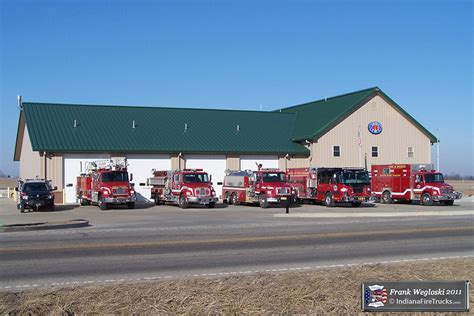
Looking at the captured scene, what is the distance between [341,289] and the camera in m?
8.53

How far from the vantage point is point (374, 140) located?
53.9m

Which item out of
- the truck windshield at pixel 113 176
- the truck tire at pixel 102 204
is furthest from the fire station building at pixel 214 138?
the truck tire at pixel 102 204

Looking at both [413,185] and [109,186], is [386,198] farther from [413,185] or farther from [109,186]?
[109,186]

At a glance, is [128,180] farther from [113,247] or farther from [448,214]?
[113,247]

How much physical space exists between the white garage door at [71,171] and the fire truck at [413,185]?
70.9ft

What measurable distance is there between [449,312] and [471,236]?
1388 centimetres

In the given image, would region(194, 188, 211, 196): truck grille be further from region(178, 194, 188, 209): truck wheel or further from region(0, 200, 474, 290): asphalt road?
region(0, 200, 474, 290): asphalt road

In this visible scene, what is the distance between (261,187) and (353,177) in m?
6.20

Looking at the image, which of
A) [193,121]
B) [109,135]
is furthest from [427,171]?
[109,135]

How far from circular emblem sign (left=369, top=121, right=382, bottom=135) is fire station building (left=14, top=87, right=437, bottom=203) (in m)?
0.10

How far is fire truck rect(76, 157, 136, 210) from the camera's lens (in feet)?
120

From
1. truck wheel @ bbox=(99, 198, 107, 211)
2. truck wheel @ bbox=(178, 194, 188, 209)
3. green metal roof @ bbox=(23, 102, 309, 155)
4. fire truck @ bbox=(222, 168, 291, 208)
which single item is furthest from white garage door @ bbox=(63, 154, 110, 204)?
fire truck @ bbox=(222, 168, 291, 208)

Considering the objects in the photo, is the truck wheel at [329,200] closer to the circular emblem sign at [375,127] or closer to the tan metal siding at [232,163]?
the tan metal siding at [232,163]

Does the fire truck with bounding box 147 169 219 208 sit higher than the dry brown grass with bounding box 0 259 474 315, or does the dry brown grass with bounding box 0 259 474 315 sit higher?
the fire truck with bounding box 147 169 219 208
